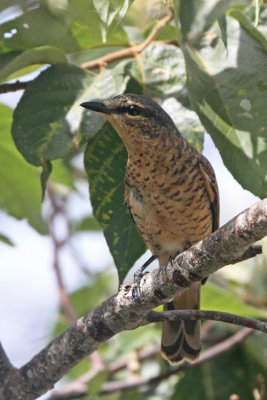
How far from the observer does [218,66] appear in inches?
125

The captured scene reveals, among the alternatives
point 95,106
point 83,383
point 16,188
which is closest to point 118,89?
point 95,106

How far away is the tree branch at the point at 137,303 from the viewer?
2.18 m

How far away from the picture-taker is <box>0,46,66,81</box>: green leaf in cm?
312

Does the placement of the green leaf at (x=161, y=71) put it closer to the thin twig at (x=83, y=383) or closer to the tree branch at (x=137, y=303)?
the tree branch at (x=137, y=303)

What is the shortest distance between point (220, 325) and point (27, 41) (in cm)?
268

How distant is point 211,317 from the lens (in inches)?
108

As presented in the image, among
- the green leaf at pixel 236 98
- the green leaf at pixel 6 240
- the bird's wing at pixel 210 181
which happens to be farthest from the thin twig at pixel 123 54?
the green leaf at pixel 6 240

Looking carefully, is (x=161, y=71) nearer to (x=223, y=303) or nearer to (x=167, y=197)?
(x=167, y=197)

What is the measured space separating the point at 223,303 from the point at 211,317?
1.27m

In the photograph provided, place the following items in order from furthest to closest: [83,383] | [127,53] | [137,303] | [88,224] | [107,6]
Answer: [88,224] → [83,383] → [127,53] → [137,303] → [107,6]

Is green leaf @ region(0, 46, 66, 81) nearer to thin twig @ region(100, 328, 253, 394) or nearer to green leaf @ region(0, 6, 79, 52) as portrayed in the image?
green leaf @ region(0, 6, 79, 52)

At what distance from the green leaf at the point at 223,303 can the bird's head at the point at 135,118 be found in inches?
38.7

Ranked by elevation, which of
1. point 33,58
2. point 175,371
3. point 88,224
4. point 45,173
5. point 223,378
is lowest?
point 223,378

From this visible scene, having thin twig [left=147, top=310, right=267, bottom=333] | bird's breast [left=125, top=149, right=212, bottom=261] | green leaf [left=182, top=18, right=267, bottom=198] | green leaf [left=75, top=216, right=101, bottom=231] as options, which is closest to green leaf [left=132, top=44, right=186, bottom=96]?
green leaf [left=182, top=18, right=267, bottom=198]
